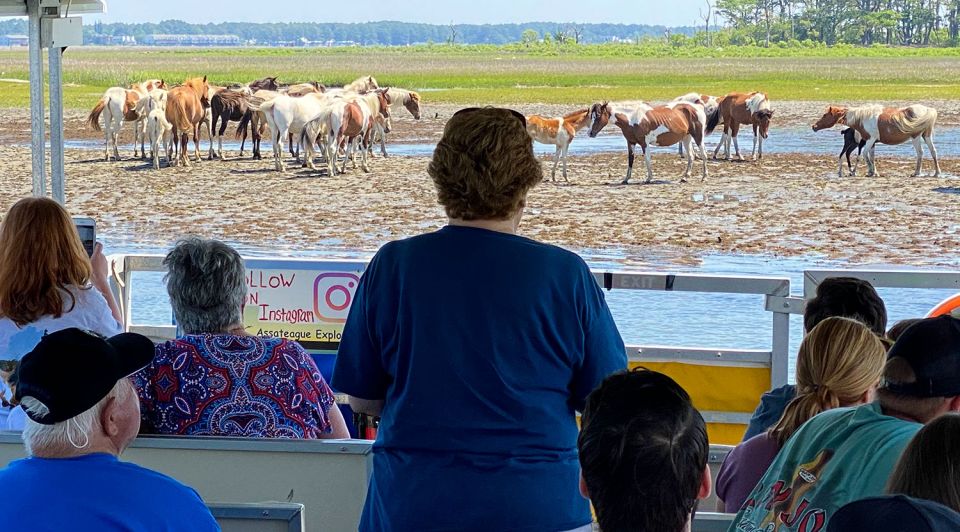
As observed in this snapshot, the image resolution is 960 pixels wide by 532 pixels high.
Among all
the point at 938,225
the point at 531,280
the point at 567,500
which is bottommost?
the point at 938,225

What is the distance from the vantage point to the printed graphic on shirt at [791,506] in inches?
59.5

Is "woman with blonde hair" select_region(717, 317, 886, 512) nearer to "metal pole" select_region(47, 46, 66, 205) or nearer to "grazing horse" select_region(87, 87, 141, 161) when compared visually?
"metal pole" select_region(47, 46, 66, 205)

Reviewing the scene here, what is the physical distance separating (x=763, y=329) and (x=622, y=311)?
1.20 metres

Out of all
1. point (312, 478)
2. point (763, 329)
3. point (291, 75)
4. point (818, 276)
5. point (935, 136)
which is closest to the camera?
point (312, 478)

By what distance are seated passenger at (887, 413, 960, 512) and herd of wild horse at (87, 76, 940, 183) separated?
768 inches

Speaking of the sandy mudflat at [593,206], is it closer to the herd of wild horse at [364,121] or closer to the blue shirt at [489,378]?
the herd of wild horse at [364,121]

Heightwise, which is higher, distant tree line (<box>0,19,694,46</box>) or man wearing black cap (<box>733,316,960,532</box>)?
distant tree line (<box>0,19,694,46</box>)

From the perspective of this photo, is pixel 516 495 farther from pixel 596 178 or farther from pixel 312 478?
pixel 596 178

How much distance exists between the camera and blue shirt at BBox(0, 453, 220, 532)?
1446mm

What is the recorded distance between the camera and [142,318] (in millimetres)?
8523

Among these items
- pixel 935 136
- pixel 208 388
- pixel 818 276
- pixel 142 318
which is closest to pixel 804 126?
pixel 935 136

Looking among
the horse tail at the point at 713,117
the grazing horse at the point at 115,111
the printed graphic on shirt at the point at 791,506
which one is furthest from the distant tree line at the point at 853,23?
the printed graphic on shirt at the point at 791,506

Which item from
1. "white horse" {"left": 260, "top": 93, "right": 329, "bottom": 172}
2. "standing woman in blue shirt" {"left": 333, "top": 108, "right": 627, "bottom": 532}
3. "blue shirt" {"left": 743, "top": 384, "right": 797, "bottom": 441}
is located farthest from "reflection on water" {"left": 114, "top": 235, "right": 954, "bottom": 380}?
"white horse" {"left": 260, "top": 93, "right": 329, "bottom": 172}

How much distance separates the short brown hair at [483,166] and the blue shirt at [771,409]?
2.47ft
